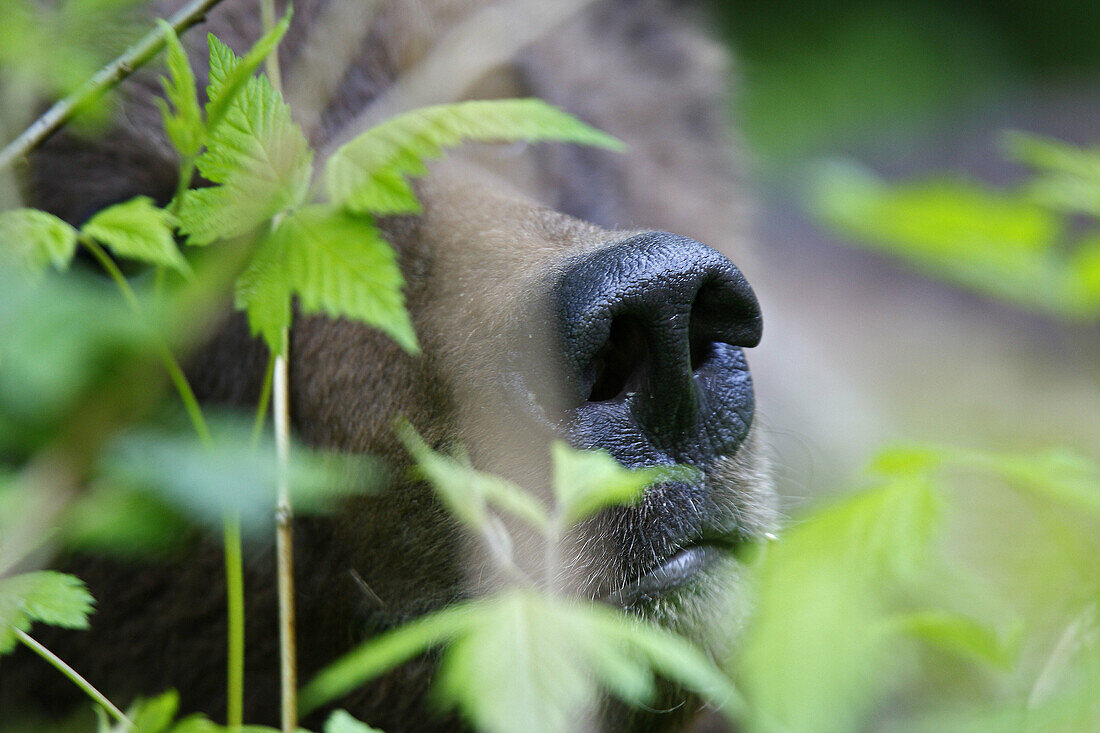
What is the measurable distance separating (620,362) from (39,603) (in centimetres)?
86

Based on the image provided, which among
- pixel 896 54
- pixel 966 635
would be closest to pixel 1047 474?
pixel 966 635

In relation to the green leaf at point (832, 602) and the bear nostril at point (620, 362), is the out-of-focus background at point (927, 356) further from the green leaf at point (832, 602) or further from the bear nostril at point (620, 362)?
the bear nostril at point (620, 362)

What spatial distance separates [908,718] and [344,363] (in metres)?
2.13

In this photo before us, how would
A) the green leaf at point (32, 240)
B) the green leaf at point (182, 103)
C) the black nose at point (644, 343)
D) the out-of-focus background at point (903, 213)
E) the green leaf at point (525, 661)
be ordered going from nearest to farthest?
the green leaf at point (525, 661) < the green leaf at point (182, 103) < the green leaf at point (32, 240) < the black nose at point (644, 343) < the out-of-focus background at point (903, 213)

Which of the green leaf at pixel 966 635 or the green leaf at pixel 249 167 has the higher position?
the green leaf at pixel 249 167

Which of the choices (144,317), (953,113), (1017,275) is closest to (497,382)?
(144,317)

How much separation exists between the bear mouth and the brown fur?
0.07 ft

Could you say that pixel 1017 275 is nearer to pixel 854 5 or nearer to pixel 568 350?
pixel 568 350

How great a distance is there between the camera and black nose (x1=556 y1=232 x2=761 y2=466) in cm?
170

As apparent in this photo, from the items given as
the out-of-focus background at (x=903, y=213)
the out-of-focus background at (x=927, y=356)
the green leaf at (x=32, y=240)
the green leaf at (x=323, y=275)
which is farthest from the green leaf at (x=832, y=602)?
the out-of-focus background at (x=903, y=213)

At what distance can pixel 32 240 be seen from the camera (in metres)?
1.58

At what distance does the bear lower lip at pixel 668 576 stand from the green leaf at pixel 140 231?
808mm

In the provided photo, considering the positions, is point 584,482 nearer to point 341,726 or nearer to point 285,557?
point 341,726

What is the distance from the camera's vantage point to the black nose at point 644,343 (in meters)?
1.70
